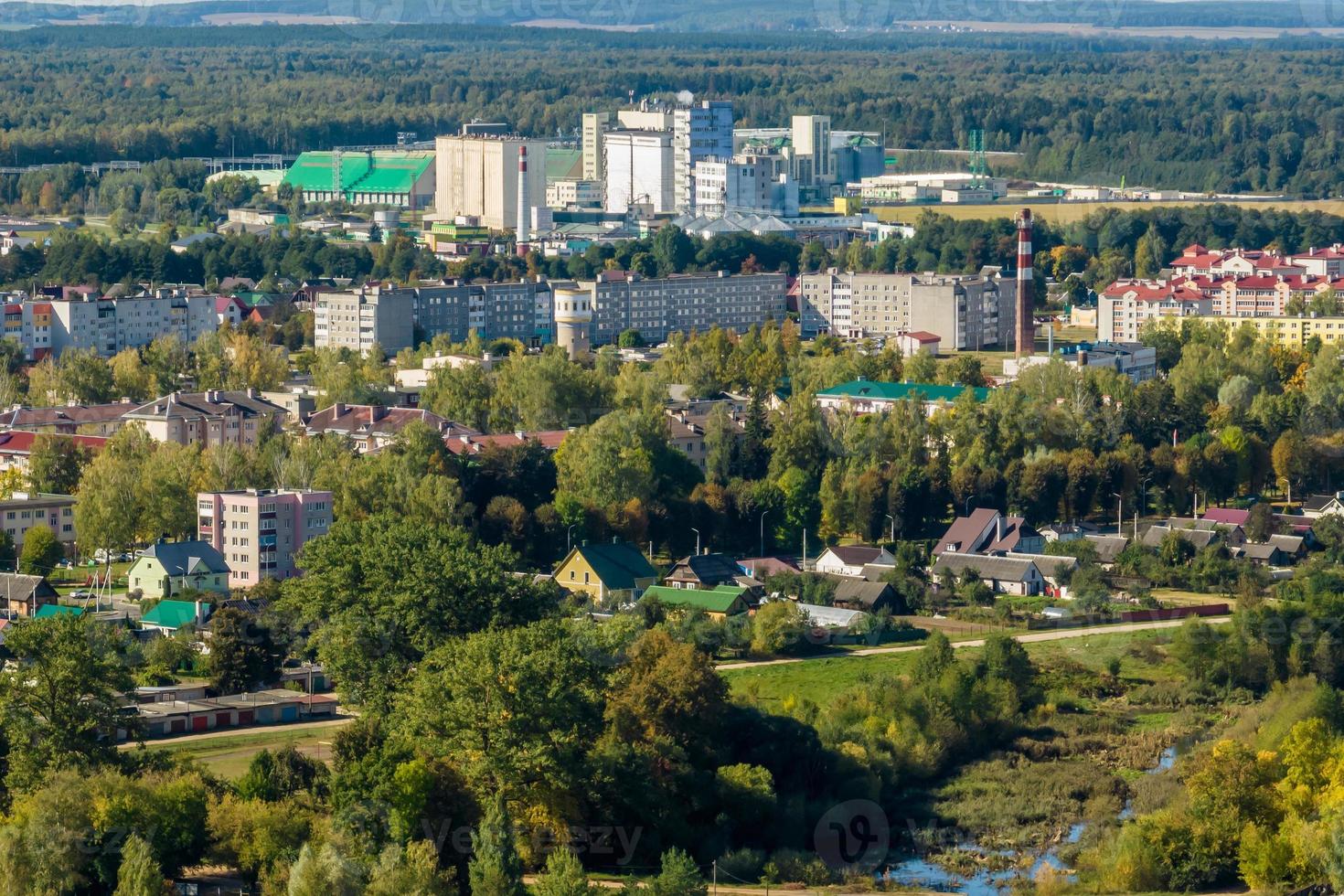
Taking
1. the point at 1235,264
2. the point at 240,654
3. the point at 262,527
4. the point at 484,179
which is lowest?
the point at 1235,264

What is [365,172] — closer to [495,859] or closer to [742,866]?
[742,866]

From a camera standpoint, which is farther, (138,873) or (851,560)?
(851,560)

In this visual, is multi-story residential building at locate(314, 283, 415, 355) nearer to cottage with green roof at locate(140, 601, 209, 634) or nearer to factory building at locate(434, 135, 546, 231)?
factory building at locate(434, 135, 546, 231)

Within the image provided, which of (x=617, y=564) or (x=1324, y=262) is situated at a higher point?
(x=617, y=564)

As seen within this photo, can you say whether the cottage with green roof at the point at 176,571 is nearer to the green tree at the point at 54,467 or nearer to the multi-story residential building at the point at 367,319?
the green tree at the point at 54,467

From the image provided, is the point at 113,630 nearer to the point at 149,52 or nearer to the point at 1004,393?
the point at 1004,393


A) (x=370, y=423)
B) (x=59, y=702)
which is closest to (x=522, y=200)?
(x=370, y=423)
